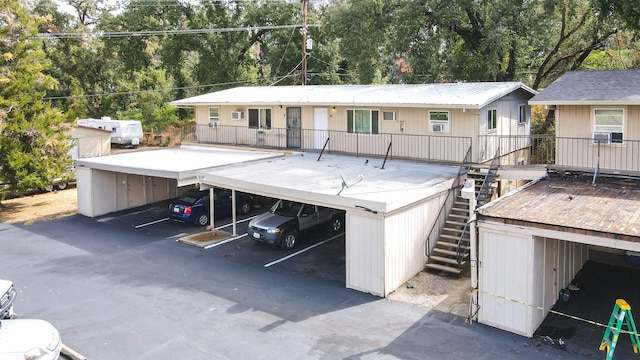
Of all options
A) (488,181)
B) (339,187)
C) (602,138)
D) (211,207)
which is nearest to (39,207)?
(211,207)

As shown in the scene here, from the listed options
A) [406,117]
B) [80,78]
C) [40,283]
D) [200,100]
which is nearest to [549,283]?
[406,117]

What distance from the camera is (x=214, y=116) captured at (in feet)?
89.8

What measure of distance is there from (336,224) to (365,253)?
558cm

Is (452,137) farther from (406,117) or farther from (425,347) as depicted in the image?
(425,347)

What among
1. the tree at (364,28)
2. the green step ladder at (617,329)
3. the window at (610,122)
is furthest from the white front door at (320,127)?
the green step ladder at (617,329)

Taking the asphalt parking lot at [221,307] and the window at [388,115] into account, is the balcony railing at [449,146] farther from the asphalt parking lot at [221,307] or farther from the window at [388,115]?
the asphalt parking lot at [221,307]

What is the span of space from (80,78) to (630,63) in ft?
143

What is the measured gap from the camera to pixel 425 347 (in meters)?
10.2

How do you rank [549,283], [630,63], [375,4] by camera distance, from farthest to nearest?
[375,4], [630,63], [549,283]

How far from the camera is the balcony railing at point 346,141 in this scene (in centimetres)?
1888

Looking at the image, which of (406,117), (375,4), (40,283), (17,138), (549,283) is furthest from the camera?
(375,4)

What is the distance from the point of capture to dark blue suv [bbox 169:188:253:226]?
19.9 metres

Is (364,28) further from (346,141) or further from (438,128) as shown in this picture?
(438,128)

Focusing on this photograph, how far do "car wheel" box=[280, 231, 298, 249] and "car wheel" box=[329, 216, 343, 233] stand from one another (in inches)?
74.2
